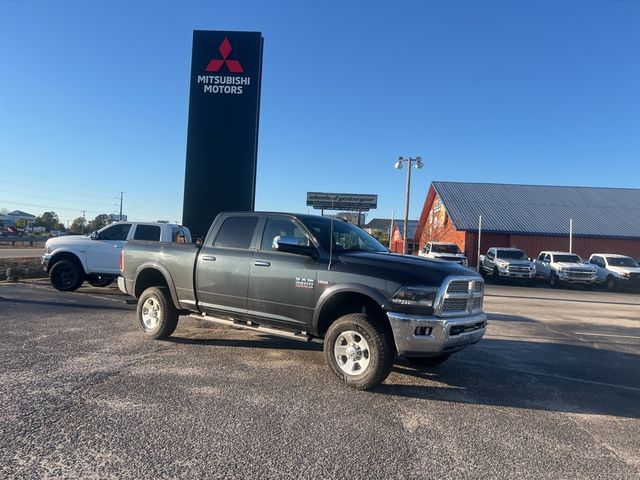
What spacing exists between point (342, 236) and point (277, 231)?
0.88m

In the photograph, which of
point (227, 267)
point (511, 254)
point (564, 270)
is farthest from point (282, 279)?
point (511, 254)

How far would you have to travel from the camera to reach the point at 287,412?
4418 mm

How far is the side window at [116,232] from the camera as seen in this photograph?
12.4 meters

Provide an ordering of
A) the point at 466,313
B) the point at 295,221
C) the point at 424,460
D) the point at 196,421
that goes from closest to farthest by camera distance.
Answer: the point at 424,460 → the point at 196,421 → the point at 466,313 → the point at 295,221

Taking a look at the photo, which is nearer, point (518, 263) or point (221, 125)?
point (221, 125)

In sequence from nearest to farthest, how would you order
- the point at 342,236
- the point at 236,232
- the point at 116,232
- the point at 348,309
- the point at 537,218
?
the point at 348,309
the point at 342,236
the point at 236,232
the point at 116,232
the point at 537,218

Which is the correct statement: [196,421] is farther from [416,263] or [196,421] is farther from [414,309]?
[416,263]

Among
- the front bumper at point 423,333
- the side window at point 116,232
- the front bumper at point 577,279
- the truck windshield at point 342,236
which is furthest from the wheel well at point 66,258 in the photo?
the front bumper at point 577,279

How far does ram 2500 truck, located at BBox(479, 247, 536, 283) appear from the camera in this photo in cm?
2377

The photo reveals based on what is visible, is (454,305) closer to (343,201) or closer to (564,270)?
(564,270)

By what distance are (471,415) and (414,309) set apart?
116 cm

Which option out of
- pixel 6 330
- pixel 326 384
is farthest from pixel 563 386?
pixel 6 330

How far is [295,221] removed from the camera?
6148mm

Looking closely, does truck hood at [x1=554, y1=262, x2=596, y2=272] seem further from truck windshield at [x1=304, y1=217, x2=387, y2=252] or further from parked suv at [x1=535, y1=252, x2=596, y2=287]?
truck windshield at [x1=304, y1=217, x2=387, y2=252]
